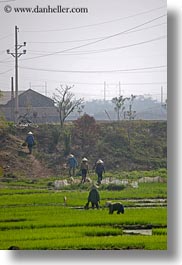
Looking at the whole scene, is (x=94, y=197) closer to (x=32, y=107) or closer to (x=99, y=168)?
(x=99, y=168)

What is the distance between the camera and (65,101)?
518 centimetres

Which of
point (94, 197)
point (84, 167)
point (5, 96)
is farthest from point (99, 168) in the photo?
point (5, 96)

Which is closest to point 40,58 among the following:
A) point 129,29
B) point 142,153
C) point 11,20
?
point 11,20

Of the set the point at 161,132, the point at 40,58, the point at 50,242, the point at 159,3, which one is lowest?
the point at 50,242

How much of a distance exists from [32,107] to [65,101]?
0.79 ft

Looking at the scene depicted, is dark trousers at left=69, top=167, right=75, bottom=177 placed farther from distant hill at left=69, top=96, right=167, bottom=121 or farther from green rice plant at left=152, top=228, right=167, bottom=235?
green rice plant at left=152, top=228, right=167, bottom=235

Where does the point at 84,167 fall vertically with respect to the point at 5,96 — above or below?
below

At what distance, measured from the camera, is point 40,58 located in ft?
16.9

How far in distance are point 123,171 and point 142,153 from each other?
0.62 ft

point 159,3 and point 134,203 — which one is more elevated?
point 159,3

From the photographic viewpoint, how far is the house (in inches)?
203

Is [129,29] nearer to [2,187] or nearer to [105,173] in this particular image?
[105,173]

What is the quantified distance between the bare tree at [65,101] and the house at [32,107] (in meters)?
0.04

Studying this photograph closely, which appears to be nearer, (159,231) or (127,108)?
(159,231)
